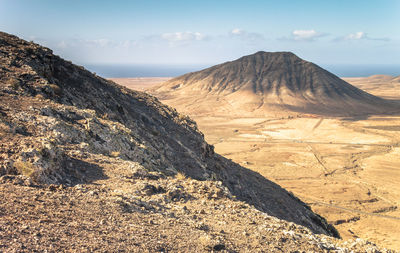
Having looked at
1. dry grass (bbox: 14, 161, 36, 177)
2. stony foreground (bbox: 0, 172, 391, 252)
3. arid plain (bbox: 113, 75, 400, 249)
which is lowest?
arid plain (bbox: 113, 75, 400, 249)

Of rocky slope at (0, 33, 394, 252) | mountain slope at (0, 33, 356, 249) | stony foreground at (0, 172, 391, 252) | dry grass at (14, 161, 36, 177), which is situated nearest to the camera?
stony foreground at (0, 172, 391, 252)

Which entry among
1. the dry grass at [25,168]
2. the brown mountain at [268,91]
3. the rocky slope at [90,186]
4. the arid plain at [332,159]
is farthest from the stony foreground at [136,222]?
the brown mountain at [268,91]

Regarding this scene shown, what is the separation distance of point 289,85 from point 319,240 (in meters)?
112

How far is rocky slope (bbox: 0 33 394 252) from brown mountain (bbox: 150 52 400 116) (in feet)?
270

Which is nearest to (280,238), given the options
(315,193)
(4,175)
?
(4,175)

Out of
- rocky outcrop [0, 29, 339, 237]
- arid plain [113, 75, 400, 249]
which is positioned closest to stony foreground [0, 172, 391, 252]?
rocky outcrop [0, 29, 339, 237]

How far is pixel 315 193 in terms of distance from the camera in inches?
1235

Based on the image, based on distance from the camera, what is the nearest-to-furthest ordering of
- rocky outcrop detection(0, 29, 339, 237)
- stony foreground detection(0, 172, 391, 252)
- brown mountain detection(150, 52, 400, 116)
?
stony foreground detection(0, 172, 391, 252), rocky outcrop detection(0, 29, 339, 237), brown mountain detection(150, 52, 400, 116)

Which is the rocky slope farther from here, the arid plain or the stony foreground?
the arid plain

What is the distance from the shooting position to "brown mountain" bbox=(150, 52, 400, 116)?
9638 cm

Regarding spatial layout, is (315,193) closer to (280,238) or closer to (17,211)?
(280,238)

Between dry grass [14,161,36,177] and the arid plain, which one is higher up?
dry grass [14,161,36,177]

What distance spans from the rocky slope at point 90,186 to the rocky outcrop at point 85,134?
0.04 m

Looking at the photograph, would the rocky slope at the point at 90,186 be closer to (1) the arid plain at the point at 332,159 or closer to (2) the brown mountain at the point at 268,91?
(1) the arid plain at the point at 332,159
